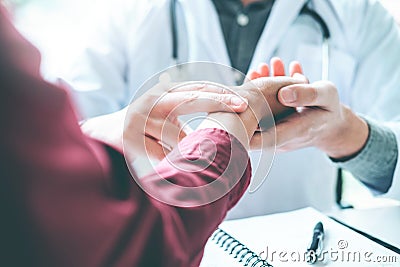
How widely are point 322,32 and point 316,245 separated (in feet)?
1.32

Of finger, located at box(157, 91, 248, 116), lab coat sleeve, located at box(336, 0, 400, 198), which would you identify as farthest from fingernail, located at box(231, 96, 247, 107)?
lab coat sleeve, located at box(336, 0, 400, 198)

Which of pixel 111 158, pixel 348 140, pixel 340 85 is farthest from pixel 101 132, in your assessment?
pixel 340 85

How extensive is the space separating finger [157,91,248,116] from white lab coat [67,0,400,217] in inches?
10.0

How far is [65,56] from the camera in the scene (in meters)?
0.81

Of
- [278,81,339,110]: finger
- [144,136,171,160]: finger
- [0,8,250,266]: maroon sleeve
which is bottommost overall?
[144,136,171,160]: finger

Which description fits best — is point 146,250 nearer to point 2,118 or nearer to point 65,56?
point 2,118

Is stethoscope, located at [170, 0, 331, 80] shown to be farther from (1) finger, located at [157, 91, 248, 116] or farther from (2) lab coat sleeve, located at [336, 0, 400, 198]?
(1) finger, located at [157, 91, 248, 116]

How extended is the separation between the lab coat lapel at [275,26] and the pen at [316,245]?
0.30 metres

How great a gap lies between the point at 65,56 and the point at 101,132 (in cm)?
30

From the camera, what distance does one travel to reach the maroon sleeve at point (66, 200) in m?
0.25

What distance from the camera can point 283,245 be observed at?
530 mm

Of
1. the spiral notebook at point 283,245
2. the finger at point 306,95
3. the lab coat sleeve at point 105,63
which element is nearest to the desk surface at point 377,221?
the spiral notebook at point 283,245

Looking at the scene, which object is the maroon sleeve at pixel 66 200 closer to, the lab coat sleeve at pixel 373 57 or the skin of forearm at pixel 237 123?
the skin of forearm at pixel 237 123

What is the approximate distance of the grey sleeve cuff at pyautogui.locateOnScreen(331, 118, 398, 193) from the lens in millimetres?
676
